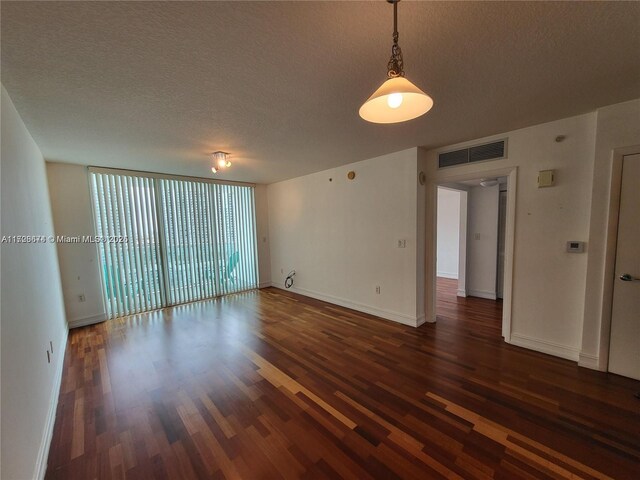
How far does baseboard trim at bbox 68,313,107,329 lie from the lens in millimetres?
3887

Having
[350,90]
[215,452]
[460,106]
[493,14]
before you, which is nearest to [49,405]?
[215,452]

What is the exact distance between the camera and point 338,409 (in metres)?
2.04

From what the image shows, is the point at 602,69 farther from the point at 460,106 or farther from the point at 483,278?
the point at 483,278

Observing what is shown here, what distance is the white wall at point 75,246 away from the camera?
12.4 ft

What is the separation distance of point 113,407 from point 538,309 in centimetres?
433

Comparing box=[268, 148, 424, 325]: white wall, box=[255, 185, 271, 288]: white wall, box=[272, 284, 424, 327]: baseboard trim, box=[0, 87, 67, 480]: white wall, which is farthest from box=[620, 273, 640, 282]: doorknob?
box=[255, 185, 271, 288]: white wall

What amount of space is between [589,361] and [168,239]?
6103 mm

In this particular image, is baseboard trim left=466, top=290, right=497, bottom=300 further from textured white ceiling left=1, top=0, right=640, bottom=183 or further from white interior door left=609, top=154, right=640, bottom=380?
textured white ceiling left=1, top=0, right=640, bottom=183

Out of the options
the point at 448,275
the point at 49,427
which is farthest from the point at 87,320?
the point at 448,275

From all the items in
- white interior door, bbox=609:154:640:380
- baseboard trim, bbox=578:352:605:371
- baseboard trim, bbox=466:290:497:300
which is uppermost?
white interior door, bbox=609:154:640:380

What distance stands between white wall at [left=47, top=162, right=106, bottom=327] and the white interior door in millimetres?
6624

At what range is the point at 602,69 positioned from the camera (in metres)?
1.73

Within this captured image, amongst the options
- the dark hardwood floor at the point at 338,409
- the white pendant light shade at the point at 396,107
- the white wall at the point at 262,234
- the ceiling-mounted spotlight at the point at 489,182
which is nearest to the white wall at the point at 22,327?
the dark hardwood floor at the point at 338,409

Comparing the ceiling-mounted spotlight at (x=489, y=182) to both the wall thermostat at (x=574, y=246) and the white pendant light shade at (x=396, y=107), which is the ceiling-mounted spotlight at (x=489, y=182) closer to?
the wall thermostat at (x=574, y=246)
